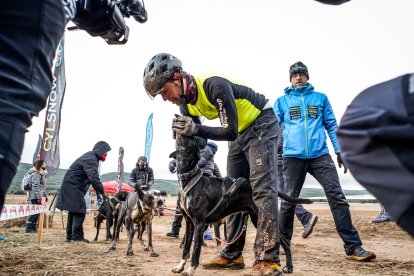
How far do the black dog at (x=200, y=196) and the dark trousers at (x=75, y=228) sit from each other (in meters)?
5.42

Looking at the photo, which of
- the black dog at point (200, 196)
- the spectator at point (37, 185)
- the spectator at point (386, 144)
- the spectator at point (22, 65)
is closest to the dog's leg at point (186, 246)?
the black dog at point (200, 196)

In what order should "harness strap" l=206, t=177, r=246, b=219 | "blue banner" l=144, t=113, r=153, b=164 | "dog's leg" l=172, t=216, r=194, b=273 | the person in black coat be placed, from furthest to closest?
"blue banner" l=144, t=113, r=153, b=164
the person in black coat
"harness strap" l=206, t=177, r=246, b=219
"dog's leg" l=172, t=216, r=194, b=273

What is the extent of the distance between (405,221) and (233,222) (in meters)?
3.65

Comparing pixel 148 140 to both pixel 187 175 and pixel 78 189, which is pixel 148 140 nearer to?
pixel 78 189

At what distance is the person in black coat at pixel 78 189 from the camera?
857cm

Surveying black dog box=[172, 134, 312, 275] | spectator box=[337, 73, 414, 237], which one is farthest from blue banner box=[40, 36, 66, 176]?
spectator box=[337, 73, 414, 237]

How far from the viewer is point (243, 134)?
3.82m

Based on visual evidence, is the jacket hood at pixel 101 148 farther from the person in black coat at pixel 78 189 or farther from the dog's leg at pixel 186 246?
the dog's leg at pixel 186 246

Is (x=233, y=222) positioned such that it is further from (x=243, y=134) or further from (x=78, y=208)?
(x=78, y=208)

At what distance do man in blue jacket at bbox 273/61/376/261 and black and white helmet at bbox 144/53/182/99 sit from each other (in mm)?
2349

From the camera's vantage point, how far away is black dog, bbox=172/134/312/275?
3926 mm

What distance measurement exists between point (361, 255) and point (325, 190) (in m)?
0.94

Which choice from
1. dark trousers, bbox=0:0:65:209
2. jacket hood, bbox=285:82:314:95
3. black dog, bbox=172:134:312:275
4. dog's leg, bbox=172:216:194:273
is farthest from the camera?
jacket hood, bbox=285:82:314:95

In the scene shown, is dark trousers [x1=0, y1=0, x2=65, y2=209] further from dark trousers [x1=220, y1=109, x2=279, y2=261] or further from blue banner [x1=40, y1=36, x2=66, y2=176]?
blue banner [x1=40, y1=36, x2=66, y2=176]
